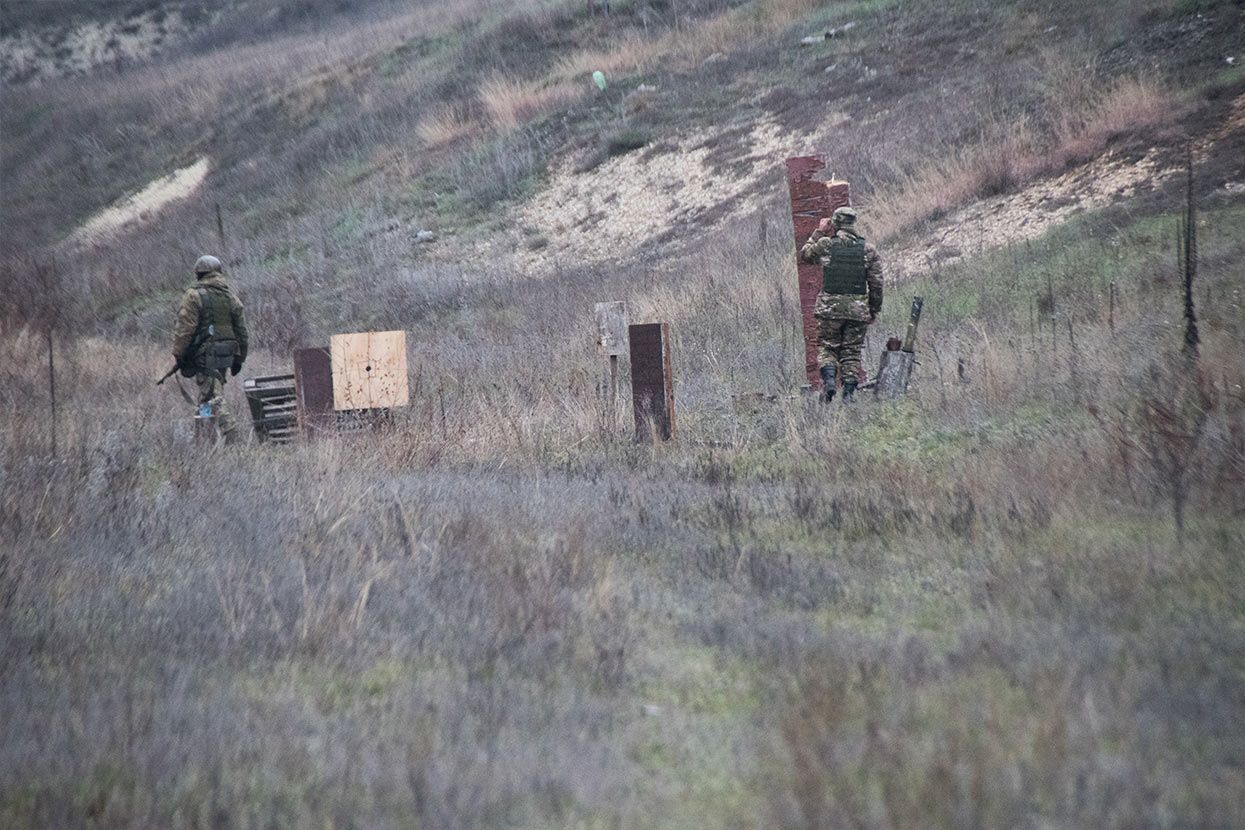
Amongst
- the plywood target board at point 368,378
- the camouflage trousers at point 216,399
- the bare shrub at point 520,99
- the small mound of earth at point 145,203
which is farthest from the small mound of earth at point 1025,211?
the small mound of earth at point 145,203

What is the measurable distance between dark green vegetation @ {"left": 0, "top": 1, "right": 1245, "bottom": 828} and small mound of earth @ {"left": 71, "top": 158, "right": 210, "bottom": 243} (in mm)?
16202

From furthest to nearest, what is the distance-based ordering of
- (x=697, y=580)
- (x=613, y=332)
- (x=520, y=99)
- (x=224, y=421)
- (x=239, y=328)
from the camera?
(x=520, y=99)
(x=239, y=328)
(x=224, y=421)
(x=613, y=332)
(x=697, y=580)

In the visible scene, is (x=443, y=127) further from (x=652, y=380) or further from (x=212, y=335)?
(x=652, y=380)

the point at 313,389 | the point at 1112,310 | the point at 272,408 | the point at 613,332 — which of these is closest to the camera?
the point at 613,332

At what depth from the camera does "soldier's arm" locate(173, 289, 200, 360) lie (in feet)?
33.4

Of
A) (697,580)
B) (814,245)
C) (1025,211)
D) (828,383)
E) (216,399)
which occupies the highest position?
(1025,211)

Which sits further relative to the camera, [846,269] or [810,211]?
[810,211]

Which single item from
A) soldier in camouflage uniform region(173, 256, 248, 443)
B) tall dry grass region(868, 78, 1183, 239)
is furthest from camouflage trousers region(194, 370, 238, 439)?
tall dry grass region(868, 78, 1183, 239)

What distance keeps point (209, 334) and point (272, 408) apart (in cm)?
83

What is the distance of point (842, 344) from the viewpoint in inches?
385

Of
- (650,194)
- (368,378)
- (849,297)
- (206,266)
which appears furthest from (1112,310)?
(650,194)

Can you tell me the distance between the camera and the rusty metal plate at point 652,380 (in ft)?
28.1

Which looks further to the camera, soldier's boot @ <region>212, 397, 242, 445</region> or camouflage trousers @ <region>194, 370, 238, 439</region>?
camouflage trousers @ <region>194, 370, 238, 439</region>

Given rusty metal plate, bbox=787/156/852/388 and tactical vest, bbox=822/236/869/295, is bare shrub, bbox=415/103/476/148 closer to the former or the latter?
rusty metal plate, bbox=787/156/852/388
